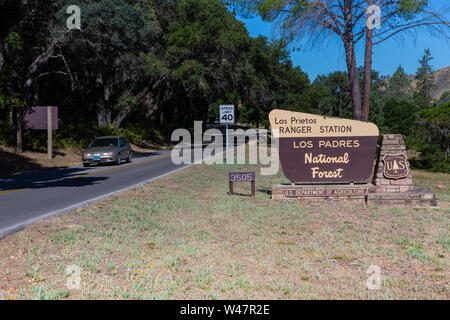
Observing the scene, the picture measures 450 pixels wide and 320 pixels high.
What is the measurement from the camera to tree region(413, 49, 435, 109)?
359 ft

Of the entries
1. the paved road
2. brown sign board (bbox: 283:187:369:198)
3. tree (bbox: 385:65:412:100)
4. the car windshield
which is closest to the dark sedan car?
the car windshield

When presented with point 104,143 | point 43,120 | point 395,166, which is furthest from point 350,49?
point 43,120

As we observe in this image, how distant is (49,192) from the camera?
37.6 feet

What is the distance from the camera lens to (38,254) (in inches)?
223

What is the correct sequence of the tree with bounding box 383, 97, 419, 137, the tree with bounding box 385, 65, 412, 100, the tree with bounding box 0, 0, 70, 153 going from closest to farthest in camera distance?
the tree with bounding box 0, 0, 70, 153, the tree with bounding box 383, 97, 419, 137, the tree with bounding box 385, 65, 412, 100

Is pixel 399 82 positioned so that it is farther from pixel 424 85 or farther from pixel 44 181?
pixel 44 181

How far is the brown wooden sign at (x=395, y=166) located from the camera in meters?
10.4

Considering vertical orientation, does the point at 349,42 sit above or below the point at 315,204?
above

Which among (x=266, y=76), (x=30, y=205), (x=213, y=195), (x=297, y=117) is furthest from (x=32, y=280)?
(x=266, y=76)

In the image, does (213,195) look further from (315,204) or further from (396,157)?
(396,157)

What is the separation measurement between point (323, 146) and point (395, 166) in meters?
1.95

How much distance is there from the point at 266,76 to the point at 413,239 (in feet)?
154

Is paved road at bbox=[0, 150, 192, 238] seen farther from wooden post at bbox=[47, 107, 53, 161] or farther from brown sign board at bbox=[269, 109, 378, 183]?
brown sign board at bbox=[269, 109, 378, 183]

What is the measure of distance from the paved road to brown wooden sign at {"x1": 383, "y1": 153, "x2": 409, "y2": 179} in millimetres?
7566
